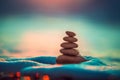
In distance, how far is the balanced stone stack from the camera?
10.6 ft

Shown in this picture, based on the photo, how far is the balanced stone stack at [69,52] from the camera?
3236 millimetres

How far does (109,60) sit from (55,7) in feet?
2.70

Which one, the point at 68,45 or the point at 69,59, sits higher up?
the point at 68,45

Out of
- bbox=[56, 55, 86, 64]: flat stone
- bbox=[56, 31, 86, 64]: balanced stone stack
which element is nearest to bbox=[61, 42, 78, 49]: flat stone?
bbox=[56, 31, 86, 64]: balanced stone stack

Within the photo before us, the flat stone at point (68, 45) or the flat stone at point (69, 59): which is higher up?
the flat stone at point (68, 45)

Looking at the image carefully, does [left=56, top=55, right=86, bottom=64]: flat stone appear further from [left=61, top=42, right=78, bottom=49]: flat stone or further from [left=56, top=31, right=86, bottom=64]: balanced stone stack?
[left=61, top=42, right=78, bottom=49]: flat stone

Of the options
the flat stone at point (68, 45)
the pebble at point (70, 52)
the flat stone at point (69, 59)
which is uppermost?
the flat stone at point (68, 45)

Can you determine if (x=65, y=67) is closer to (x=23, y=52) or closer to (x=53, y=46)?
(x=53, y=46)

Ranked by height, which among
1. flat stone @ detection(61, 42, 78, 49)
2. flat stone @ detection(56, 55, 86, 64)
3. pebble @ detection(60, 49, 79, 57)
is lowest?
flat stone @ detection(56, 55, 86, 64)

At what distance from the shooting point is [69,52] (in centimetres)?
323

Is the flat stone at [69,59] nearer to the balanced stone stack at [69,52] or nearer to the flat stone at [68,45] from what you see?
the balanced stone stack at [69,52]

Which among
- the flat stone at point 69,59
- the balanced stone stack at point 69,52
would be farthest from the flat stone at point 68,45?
the flat stone at point 69,59

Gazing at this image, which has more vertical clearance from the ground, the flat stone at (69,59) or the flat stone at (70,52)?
the flat stone at (70,52)

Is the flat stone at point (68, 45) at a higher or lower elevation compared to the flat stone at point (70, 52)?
higher
